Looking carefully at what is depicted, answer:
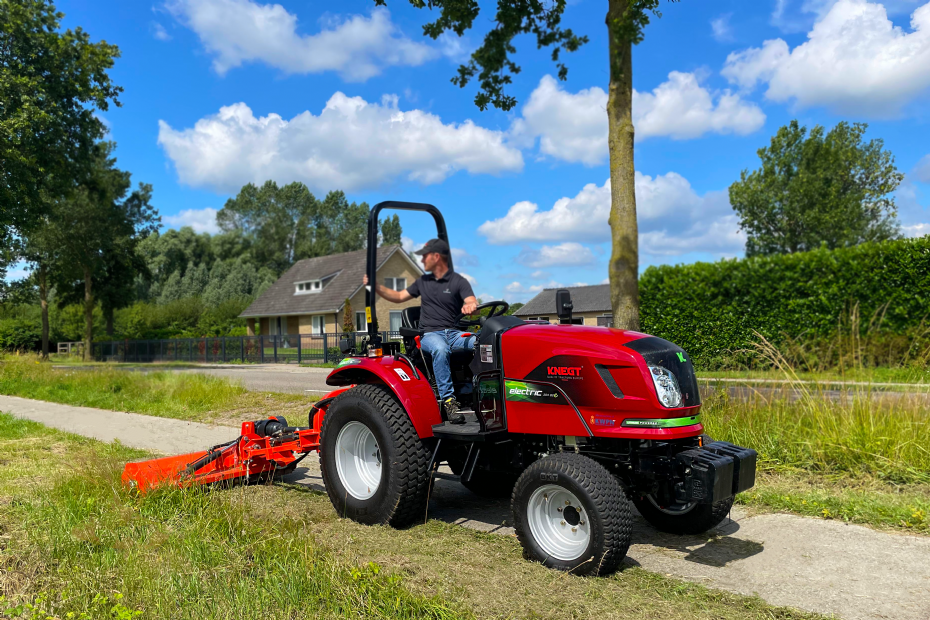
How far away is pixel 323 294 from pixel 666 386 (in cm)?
4138

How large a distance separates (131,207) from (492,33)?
146 feet

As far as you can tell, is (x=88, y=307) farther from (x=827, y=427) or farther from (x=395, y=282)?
(x=827, y=427)

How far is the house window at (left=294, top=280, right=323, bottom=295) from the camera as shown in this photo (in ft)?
150

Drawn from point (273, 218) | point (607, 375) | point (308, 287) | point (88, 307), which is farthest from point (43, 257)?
point (607, 375)

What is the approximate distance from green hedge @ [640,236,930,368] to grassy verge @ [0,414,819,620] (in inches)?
447

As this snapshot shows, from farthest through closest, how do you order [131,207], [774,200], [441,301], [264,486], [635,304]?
[131,207] → [774,200] → [635,304] → [264,486] → [441,301]

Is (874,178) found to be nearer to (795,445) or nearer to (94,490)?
(795,445)

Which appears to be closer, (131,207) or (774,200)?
(774,200)

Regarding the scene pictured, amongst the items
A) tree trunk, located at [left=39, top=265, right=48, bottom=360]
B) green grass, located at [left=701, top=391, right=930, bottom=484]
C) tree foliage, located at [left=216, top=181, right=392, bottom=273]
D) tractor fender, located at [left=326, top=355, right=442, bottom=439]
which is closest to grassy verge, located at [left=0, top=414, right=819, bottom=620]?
tractor fender, located at [left=326, top=355, right=442, bottom=439]

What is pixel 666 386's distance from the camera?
391 cm

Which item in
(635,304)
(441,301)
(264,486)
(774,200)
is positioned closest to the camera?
(441,301)

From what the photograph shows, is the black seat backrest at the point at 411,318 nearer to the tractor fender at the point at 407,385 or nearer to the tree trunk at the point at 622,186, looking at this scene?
the tractor fender at the point at 407,385

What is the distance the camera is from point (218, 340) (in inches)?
1373

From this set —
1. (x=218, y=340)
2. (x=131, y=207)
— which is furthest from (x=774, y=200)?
(x=131, y=207)
